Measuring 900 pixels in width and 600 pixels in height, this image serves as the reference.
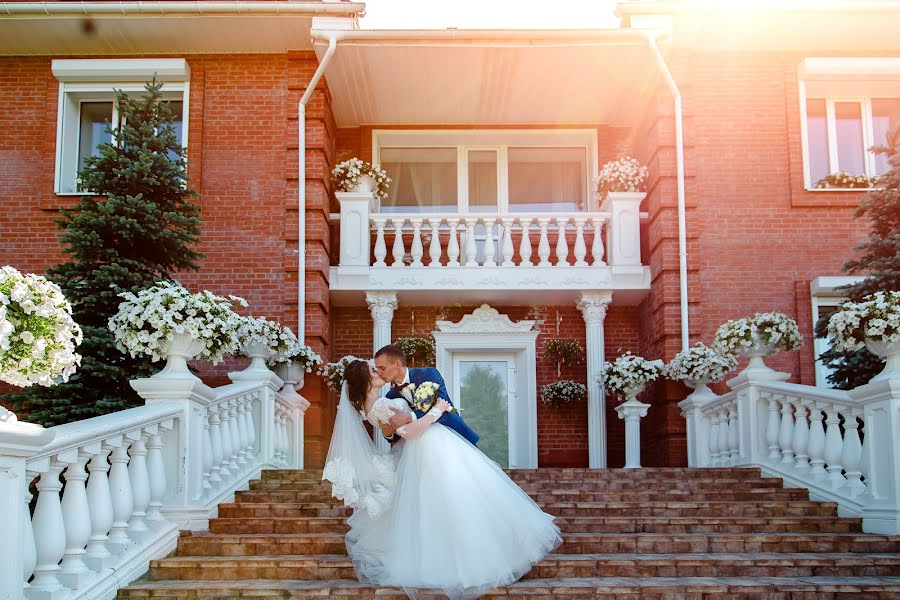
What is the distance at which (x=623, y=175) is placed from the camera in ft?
42.5

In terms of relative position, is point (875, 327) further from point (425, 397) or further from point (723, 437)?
point (723, 437)

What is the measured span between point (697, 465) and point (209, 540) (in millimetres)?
6102

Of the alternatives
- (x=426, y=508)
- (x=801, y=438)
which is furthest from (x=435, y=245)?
(x=426, y=508)

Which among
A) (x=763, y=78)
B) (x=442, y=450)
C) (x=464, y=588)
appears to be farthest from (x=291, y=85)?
(x=464, y=588)

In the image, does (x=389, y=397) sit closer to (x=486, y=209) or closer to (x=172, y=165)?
(x=172, y=165)

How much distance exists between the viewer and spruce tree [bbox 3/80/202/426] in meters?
9.91

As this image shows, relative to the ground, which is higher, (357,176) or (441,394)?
(357,176)

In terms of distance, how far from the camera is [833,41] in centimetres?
1284

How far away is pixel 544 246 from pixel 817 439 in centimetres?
515

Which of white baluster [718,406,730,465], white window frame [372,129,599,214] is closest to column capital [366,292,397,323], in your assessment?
white window frame [372,129,599,214]

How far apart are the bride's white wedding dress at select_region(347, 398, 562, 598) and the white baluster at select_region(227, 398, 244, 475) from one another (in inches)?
93.2

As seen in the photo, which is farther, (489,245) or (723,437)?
(489,245)

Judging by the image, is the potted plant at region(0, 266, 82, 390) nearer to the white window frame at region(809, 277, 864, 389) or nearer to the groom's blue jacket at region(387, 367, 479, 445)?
the groom's blue jacket at region(387, 367, 479, 445)

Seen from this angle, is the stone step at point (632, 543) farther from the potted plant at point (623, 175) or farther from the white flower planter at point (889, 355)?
the potted plant at point (623, 175)
